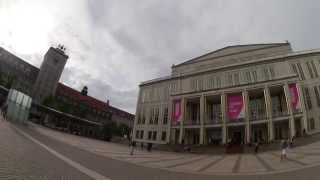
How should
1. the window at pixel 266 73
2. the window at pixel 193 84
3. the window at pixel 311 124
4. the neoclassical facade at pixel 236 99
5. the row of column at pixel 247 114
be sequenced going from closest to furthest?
the row of column at pixel 247 114, the window at pixel 311 124, the neoclassical facade at pixel 236 99, the window at pixel 266 73, the window at pixel 193 84

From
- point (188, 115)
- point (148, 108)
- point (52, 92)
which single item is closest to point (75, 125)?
point (52, 92)

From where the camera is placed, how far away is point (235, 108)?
3853 cm

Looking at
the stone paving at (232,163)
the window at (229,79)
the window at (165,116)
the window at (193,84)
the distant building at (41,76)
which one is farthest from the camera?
the distant building at (41,76)

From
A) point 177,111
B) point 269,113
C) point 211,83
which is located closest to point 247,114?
point 269,113

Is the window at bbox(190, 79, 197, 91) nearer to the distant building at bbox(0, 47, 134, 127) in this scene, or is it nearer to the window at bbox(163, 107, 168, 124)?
the window at bbox(163, 107, 168, 124)

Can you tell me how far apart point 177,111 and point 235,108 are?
42.1 ft

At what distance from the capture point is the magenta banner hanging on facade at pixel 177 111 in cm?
4544

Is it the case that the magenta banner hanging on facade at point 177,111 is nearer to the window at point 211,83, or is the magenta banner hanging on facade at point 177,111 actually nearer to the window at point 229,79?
the window at point 211,83

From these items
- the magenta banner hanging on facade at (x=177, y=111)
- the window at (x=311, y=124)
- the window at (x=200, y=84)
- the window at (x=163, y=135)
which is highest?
the window at (x=200, y=84)

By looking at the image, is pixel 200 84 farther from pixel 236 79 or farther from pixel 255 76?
pixel 255 76

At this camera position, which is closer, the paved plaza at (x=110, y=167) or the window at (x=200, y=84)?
the paved plaza at (x=110, y=167)

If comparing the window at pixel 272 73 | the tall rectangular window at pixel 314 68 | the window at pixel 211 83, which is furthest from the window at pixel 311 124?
the window at pixel 211 83

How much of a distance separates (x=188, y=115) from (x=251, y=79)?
51.6ft

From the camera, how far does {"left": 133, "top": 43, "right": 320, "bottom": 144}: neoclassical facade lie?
3647 centimetres
